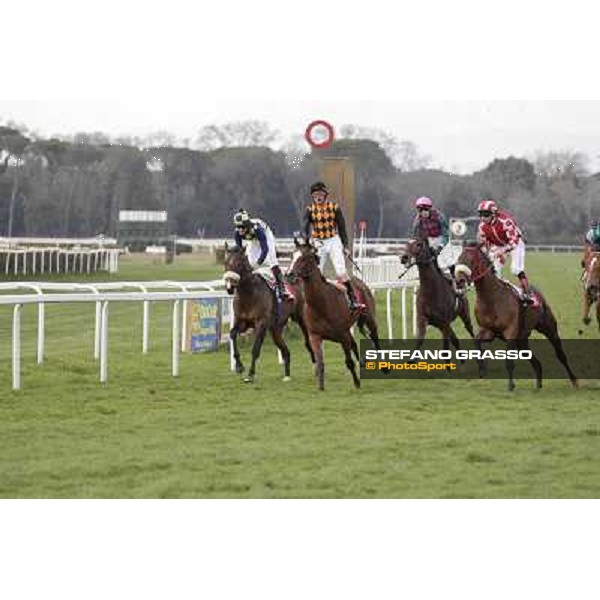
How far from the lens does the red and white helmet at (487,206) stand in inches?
423

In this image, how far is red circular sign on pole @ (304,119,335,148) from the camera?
7846 mm

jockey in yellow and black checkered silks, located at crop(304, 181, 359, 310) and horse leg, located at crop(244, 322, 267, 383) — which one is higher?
jockey in yellow and black checkered silks, located at crop(304, 181, 359, 310)

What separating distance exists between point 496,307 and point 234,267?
2204 millimetres

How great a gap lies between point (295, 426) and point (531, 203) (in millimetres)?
3247

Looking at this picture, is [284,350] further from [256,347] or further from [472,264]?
[472,264]

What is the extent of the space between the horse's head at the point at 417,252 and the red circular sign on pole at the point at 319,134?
9.27 ft

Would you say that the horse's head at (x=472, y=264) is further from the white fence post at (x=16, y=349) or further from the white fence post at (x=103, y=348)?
the white fence post at (x=16, y=349)

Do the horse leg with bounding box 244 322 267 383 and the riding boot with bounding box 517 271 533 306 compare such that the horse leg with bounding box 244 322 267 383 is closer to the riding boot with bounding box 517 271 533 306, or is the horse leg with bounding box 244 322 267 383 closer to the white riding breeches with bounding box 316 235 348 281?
the white riding breeches with bounding box 316 235 348 281

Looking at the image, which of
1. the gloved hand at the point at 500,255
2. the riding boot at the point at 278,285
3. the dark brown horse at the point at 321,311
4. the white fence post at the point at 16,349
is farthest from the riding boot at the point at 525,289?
the white fence post at the point at 16,349

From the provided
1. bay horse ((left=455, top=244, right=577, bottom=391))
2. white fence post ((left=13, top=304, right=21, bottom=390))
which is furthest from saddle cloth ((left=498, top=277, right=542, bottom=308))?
white fence post ((left=13, top=304, right=21, bottom=390))

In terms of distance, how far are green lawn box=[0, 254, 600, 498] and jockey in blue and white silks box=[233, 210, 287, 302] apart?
89cm

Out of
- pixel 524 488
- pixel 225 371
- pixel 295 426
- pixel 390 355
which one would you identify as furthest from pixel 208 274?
pixel 524 488

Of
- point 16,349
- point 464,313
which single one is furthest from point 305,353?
point 16,349

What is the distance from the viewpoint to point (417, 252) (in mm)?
11555
